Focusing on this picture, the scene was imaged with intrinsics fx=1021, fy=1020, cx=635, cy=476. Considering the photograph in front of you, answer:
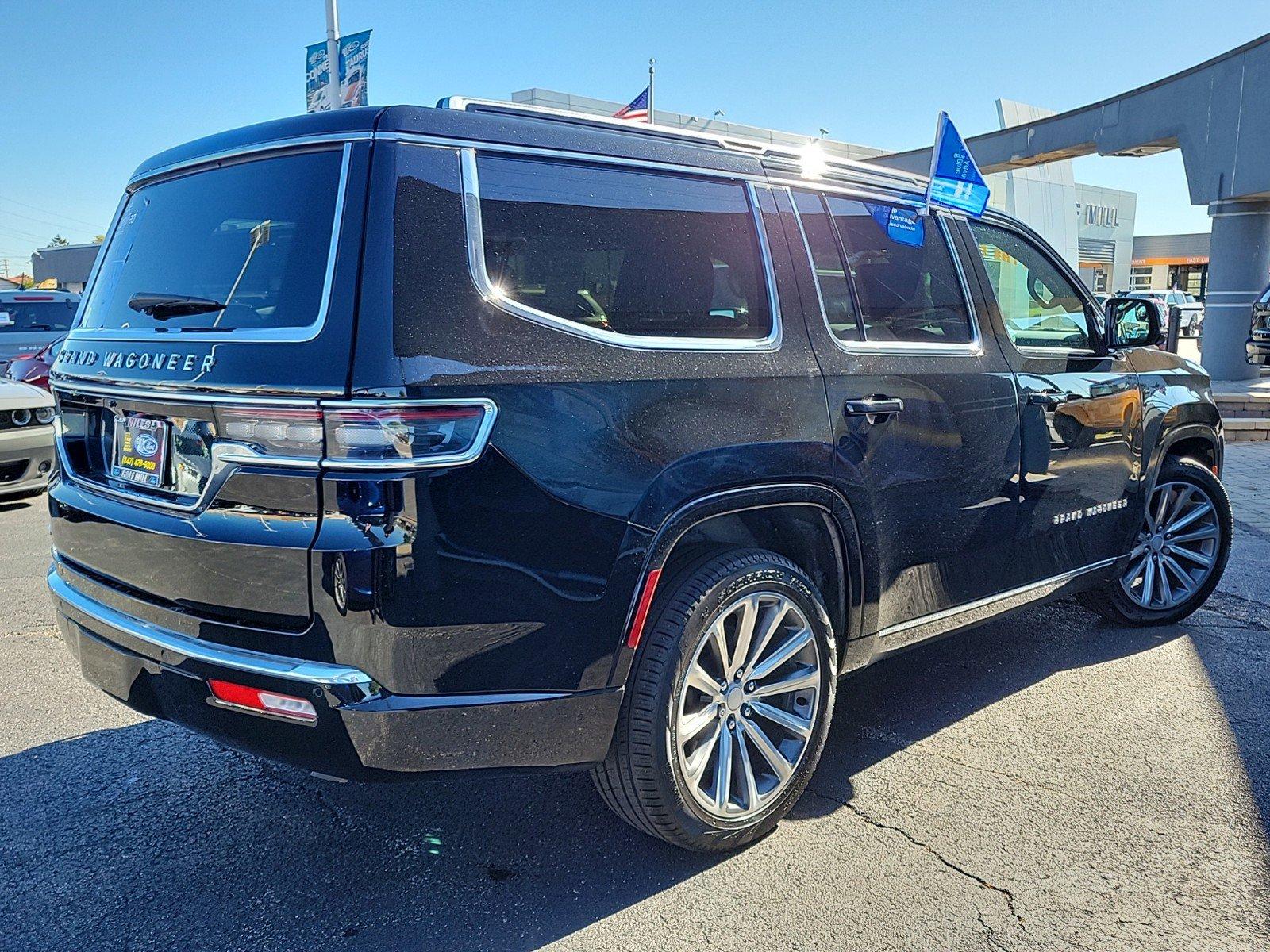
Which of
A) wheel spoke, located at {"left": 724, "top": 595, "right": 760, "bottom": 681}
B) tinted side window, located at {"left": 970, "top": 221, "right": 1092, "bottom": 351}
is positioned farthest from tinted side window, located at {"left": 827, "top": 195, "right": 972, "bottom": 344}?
wheel spoke, located at {"left": 724, "top": 595, "right": 760, "bottom": 681}

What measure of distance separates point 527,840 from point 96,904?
1140mm

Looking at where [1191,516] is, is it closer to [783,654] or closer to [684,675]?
[783,654]

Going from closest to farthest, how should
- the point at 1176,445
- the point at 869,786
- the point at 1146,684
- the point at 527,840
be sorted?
the point at 527,840
the point at 869,786
the point at 1146,684
the point at 1176,445

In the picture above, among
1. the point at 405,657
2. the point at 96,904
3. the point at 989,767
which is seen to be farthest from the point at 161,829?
the point at 989,767

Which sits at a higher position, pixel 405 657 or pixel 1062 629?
pixel 405 657

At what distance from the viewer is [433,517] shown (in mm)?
2244

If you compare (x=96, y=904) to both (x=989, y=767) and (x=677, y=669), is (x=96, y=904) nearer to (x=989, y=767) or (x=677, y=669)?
(x=677, y=669)

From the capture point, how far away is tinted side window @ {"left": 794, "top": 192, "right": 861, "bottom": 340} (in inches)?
127

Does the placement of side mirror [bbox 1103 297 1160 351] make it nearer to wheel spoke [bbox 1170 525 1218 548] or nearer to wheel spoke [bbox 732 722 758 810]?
wheel spoke [bbox 1170 525 1218 548]

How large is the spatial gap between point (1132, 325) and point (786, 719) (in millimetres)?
2567

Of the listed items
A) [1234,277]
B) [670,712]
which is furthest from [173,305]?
[1234,277]

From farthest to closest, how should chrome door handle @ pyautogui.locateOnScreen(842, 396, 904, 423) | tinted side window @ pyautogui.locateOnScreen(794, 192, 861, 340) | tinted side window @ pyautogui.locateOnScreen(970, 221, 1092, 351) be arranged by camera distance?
tinted side window @ pyautogui.locateOnScreen(970, 221, 1092, 351), tinted side window @ pyautogui.locateOnScreen(794, 192, 861, 340), chrome door handle @ pyautogui.locateOnScreen(842, 396, 904, 423)

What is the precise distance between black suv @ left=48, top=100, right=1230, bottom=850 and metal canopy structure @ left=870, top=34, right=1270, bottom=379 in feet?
35.2

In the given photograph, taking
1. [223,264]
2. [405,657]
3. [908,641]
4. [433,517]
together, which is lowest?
[908,641]
